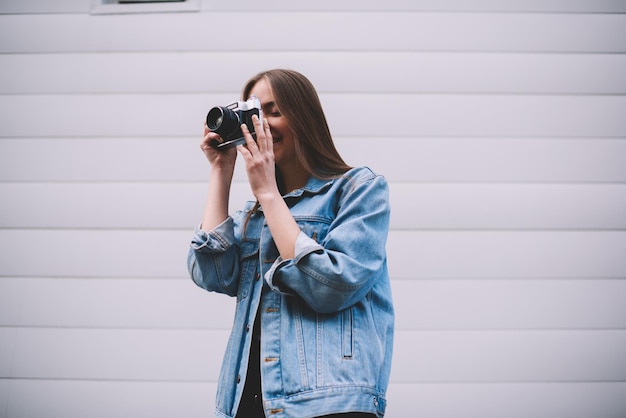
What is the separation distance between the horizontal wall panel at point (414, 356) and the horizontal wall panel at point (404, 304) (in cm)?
4

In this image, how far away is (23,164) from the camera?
2.32 m

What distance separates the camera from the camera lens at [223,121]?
1150mm

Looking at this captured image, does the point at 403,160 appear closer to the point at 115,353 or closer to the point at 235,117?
the point at 235,117

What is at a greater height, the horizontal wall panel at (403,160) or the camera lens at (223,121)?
the camera lens at (223,121)

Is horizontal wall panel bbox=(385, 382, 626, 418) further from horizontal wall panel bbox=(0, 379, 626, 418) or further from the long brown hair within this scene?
the long brown hair

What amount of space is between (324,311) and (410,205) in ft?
4.29

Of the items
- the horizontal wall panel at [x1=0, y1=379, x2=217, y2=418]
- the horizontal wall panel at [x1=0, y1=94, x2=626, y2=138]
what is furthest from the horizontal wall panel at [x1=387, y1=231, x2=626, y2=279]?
the horizontal wall panel at [x1=0, y1=379, x2=217, y2=418]

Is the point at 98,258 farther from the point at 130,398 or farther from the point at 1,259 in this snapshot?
the point at 130,398

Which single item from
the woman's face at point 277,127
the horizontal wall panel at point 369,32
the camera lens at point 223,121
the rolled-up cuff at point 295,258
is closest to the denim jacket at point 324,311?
the rolled-up cuff at point 295,258

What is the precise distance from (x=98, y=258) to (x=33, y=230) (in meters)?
0.33

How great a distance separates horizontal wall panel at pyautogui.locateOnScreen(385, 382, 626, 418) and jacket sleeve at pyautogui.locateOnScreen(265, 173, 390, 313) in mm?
1265

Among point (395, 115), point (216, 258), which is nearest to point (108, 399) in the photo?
point (216, 258)

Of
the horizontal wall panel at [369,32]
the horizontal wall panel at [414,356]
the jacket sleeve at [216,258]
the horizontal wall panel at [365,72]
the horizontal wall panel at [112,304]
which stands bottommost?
the horizontal wall panel at [414,356]

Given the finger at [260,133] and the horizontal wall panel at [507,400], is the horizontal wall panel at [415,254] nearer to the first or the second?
the horizontal wall panel at [507,400]
